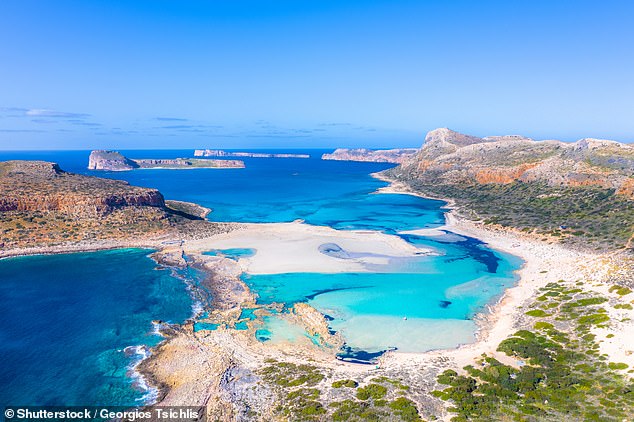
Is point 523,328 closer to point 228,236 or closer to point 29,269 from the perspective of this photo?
point 228,236

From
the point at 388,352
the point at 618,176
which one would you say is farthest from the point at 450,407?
the point at 618,176

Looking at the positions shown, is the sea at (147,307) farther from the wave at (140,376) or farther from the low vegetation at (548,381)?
the low vegetation at (548,381)

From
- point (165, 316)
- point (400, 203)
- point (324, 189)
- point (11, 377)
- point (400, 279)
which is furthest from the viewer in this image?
point (324, 189)

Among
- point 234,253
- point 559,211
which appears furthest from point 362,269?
point 559,211

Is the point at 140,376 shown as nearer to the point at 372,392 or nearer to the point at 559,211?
the point at 372,392

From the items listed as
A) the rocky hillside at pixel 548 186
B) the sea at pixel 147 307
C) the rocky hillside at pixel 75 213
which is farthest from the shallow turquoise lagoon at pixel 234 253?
the rocky hillside at pixel 548 186

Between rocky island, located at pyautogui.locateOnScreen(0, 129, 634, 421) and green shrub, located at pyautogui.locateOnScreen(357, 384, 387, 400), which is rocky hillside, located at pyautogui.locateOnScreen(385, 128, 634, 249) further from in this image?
green shrub, located at pyautogui.locateOnScreen(357, 384, 387, 400)

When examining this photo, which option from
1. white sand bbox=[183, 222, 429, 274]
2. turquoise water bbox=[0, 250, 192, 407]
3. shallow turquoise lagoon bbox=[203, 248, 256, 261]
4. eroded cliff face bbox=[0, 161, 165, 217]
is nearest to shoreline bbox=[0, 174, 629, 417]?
white sand bbox=[183, 222, 429, 274]
